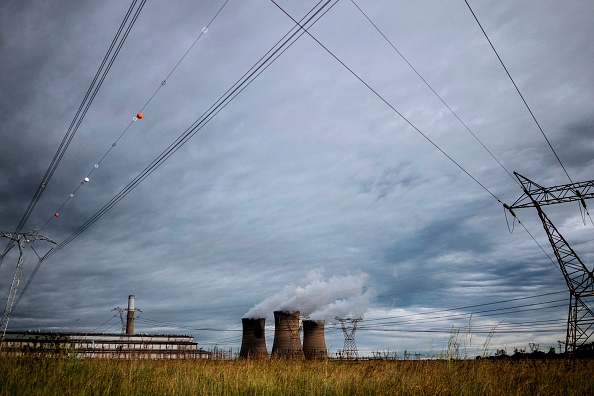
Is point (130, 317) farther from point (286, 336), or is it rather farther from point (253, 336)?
point (286, 336)

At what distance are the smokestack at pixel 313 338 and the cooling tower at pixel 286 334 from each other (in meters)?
0.87

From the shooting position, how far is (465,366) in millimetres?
8023

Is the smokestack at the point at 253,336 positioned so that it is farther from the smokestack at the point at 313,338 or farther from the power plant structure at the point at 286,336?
the smokestack at the point at 313,338

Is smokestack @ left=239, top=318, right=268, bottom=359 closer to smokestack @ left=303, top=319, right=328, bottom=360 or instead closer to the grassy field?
smokestack @ left=303, top=319, right=328, bottom=360

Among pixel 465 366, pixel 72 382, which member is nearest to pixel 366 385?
pixel 465 366

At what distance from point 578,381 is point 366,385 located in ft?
18.6

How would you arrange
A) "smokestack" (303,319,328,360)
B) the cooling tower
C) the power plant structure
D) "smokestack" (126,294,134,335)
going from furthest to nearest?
"smokestack" (126,294,134,335), "smokestack" (303,319,328,360), the power plant structure, the cooling tower

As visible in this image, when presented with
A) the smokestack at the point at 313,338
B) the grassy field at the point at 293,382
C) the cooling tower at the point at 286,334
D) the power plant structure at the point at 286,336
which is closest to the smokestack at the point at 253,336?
the power plant structure at the point at 286,336

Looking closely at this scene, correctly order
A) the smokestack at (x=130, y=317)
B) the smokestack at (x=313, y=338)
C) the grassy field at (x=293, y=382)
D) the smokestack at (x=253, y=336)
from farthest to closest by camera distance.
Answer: the smokestack at (x=130, y=317), the smokestack at (x=253, y=336), the smokestack at (x=313, y=338), the grassy field at (x=293, y=382)

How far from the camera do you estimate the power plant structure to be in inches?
1396

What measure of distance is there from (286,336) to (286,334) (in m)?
0.23

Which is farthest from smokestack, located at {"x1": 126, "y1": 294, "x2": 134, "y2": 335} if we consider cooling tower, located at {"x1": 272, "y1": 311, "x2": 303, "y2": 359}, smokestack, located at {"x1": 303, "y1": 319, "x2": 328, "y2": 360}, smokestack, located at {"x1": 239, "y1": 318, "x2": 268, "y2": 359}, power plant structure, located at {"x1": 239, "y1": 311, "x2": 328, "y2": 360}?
smokestack, located at {"x1": 303, "y1": 319, "x2": 328, "y2": 360}

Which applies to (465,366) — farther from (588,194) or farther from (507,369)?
(588,194)

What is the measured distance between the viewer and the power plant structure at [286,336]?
35.5 metres
